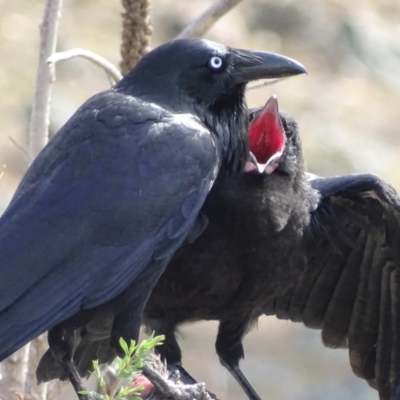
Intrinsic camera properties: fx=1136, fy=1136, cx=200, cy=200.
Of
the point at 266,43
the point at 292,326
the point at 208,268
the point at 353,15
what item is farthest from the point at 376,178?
the point at 353,15

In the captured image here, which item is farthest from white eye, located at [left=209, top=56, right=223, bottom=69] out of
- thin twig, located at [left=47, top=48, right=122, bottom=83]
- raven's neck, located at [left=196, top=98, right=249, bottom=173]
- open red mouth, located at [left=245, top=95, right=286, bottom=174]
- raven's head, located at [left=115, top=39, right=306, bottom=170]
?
thin twig, located at [left=47, top=48, right=122, bottom=83]

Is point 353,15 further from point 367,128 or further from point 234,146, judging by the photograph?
point 234,146

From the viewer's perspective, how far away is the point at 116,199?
347cm

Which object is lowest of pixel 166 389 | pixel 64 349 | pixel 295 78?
pixel 166 389

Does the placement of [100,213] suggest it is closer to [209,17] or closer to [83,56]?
[83,56]

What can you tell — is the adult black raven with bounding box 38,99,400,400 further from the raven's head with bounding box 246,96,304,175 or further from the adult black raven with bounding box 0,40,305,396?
the adult black raven with bounding box 0,40,305,396

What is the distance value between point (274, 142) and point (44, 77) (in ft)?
3.04

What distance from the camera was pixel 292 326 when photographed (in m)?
10.9

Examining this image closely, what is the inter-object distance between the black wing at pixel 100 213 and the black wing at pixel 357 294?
1072 millimetres

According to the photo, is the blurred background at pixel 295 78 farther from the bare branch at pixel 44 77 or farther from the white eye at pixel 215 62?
the white eye at pixel 215 62

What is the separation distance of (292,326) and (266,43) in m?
6.46

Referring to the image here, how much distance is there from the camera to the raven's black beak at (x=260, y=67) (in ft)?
12.3

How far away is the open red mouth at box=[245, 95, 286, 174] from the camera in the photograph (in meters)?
3.97

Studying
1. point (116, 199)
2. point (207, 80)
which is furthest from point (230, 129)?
point (116, 199)
